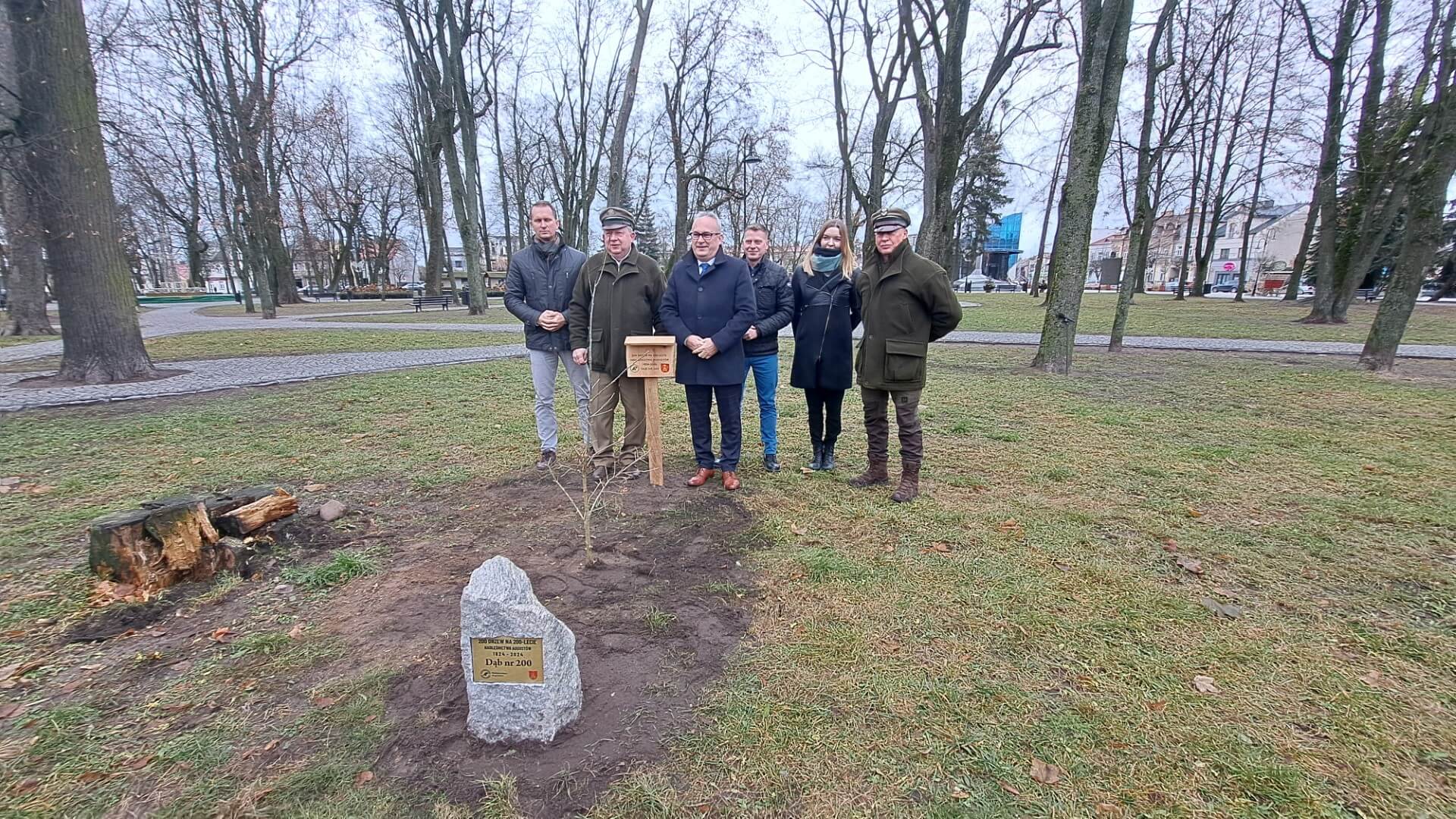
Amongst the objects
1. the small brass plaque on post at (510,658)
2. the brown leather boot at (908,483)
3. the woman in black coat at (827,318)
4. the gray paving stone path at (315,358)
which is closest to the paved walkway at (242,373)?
the gray paving stone path at (315,358)

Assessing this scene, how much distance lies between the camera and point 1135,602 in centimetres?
292

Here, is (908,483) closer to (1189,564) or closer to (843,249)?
(1189,564)

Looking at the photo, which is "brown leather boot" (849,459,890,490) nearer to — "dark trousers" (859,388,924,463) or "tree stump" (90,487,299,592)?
"dark trousers" (859,388,924,463)

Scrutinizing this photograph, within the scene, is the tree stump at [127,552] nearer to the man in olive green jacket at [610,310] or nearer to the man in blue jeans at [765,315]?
the man in olive green jacket at [610,310]

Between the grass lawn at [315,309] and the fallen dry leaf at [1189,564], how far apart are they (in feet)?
86.2

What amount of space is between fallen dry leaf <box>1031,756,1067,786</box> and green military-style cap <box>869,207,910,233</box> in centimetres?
311

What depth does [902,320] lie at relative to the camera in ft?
13.5

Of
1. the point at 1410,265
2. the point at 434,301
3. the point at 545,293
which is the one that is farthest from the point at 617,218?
the point at 434,301

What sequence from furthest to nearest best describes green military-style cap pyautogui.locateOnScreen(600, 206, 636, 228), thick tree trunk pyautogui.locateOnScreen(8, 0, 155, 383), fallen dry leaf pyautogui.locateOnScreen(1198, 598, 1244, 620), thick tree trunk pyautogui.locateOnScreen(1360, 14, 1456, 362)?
thick tree trunk pyautogui.locateOnScreen(1360, 14, 1456, 362) < thick tree trunk pyautogui.locateOnScreen(8, 0, 155, 383) < green military-style cap pyautogui.locateOnScreen(600, 206, 636, 228) < fallen dry leaf pyautogui.locateOnScreen(1198, 598, 1244, 620)

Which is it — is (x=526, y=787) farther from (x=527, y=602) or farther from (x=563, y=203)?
(x=563, y=203)

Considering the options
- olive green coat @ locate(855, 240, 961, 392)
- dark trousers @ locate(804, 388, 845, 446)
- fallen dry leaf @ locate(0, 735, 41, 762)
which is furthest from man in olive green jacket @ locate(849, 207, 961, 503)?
fallen dry leaf @ locate(0, 735, 41, 762)

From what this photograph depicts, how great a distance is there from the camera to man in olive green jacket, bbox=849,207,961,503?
407 cm

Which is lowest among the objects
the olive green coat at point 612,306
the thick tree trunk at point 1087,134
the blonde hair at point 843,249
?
the olive green coat at point 612,306

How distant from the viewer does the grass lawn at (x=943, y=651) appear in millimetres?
1882
